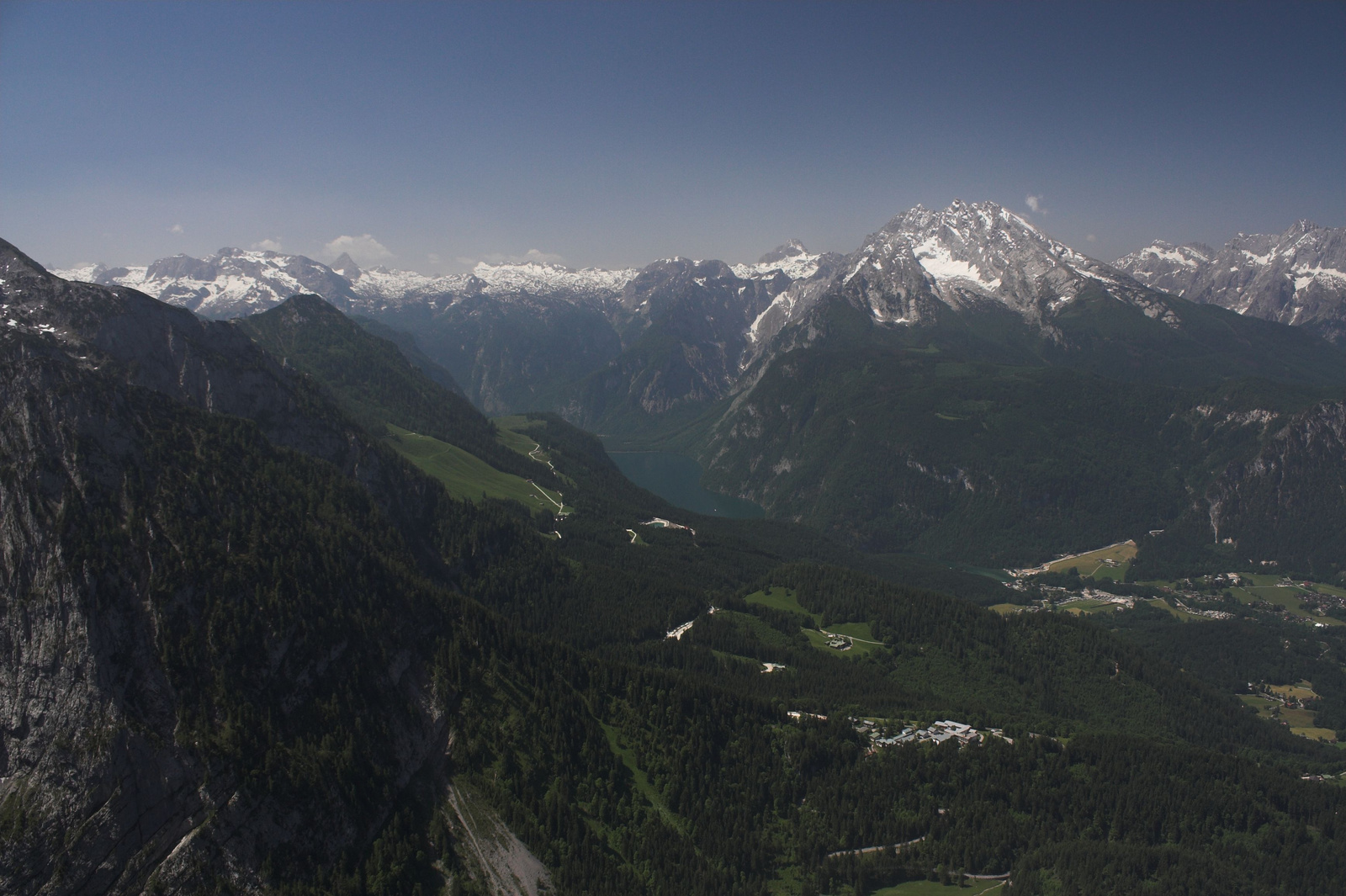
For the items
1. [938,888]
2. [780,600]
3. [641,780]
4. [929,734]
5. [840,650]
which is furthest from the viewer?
[780,600]

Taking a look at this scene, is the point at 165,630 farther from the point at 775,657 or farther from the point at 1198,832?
the point at 1198,832

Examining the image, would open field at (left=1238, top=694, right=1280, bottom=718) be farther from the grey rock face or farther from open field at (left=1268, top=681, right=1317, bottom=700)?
the grey rock face

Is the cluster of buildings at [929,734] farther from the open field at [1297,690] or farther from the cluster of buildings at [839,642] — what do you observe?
the open field at [1297,690]

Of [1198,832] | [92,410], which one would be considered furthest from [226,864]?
[1198,832]

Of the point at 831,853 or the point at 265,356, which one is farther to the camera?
the point at 265,356

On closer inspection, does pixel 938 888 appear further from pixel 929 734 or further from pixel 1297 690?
pixel 1297 690

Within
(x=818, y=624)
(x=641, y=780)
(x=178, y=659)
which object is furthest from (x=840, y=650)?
(x=178, y=659)

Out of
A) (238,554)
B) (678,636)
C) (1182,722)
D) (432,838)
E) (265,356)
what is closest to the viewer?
(432,838)
